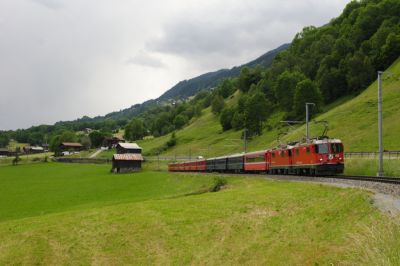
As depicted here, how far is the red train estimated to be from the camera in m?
44.6

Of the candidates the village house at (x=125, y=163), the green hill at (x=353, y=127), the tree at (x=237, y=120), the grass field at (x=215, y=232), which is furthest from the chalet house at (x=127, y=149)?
the grass field at (x=215, y=232)

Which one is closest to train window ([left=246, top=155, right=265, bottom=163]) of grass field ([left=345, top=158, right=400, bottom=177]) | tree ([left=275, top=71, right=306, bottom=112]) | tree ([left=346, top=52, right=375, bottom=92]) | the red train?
the red train

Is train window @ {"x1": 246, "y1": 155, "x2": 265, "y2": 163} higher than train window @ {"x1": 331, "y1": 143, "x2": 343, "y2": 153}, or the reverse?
train window @ {"x1": 331, "y1": 143, "x2": 343, "y2": 153}

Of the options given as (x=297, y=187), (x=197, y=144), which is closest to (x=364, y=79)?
(x=197, y=144)

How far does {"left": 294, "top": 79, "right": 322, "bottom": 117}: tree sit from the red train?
2035 inches

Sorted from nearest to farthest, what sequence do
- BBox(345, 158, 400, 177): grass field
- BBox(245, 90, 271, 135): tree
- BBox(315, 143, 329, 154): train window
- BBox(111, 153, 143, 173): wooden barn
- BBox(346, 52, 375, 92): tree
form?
BBox(345, 158, 400, 177): grass field
BBox(315, 143, 329, 154): train window
BBox(111, 153, 143, 173): wooden barn
BBox(346, 52, 375, 92): tree
BBox(245, 90, 271, 135): tree

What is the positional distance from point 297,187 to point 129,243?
50.5 ft

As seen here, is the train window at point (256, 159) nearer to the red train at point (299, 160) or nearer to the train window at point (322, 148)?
the red train at point (299, 160)

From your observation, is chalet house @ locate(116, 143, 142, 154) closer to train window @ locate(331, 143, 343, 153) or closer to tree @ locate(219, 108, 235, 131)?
tree @ locate(219, 108, 235, 131)

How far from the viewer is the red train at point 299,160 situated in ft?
146

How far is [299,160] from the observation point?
49281 millimetres

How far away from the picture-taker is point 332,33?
165 m

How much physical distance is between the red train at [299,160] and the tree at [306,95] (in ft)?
170

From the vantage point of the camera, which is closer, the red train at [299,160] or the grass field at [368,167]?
the grass field at [368,167]
